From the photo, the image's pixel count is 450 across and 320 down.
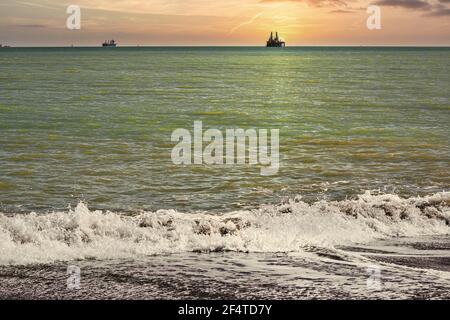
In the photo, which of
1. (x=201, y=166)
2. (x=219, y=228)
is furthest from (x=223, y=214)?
(x=201, y=166)

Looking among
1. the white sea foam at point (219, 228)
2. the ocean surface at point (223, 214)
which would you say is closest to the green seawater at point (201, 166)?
the ocean surface at point (223, 214)

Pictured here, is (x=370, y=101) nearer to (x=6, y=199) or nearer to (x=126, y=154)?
(x=126, y=154)

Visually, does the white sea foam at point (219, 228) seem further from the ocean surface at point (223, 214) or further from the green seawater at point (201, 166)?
the green seawater at point (201, 166)

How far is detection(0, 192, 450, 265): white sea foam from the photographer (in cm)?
1052

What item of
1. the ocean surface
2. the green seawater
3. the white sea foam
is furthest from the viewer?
the green seawater

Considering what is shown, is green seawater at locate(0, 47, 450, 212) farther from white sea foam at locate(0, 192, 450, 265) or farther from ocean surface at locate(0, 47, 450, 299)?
white sea foam at locate(0, 192, 450, 265)

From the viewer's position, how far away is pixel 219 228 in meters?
12.1

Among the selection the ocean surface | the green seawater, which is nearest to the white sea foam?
the ocean surface

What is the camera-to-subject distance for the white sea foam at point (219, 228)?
34.5 ft

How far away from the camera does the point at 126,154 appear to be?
2109cm

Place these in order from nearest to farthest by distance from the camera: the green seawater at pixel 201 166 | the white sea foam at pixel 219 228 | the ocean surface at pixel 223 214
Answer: the ocean surface at pixel 223 214
the white sea foam at pixel 219 228
the green seawater at pixel 201 166

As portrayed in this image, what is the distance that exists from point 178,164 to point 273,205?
551cm

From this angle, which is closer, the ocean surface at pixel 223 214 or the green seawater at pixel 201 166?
the ocean surface at pixel 223 214
